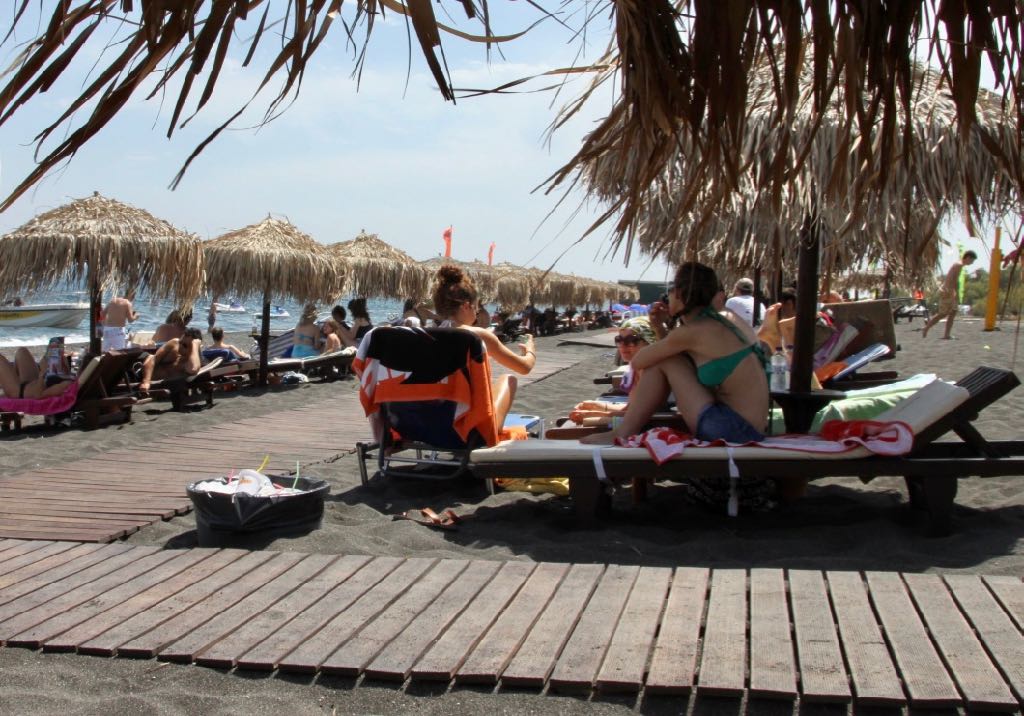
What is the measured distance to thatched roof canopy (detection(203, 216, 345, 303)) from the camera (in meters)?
12.3

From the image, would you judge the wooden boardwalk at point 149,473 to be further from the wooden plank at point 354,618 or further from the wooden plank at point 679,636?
the wooden plank at point 679,636

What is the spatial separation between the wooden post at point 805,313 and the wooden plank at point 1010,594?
2.56 metres

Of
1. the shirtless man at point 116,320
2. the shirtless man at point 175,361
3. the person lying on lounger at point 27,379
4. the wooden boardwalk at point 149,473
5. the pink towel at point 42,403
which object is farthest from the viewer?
the shirtless man at point 116,320

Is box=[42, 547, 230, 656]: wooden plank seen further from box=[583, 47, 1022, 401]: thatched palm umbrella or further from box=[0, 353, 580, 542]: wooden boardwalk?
box=[583, 47, 1022, 401]: thatched palm umbrella

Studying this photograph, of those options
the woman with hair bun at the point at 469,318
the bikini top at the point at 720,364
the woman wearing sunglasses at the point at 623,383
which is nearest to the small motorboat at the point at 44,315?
the woman wearing sunglasses at the point at 623,383

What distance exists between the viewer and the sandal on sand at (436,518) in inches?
171

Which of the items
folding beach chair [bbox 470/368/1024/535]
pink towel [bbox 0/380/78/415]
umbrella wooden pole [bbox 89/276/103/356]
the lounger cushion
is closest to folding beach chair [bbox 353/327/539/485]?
the lounger cushion

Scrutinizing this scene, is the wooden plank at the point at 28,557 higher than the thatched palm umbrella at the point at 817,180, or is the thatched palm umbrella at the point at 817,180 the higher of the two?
the thatched palm umbrella at the point at 817,180

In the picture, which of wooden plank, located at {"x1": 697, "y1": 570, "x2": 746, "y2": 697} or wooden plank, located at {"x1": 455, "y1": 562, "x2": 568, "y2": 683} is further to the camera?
wooden plank, located at {"x1": 455, "y1": 562, "x2": 568, "y2": 683}

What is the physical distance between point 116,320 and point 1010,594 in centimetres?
1103

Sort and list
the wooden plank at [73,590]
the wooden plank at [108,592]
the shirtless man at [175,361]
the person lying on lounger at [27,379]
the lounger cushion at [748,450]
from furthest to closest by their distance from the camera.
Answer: the shirtless man at [175,361], the person lying on lounger at [27,379], the lounger cushion at [748,450], the wooden plank at [73,590], the wooden plank at [108,592]

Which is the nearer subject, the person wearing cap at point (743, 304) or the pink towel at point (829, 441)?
the pink towel at point (829, 441)

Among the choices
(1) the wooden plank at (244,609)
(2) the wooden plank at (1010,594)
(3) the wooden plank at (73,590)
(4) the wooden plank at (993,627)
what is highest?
(2) the wooden plank at (1010,594)

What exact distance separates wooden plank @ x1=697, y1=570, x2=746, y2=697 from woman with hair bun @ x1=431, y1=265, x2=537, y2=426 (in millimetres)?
2400
